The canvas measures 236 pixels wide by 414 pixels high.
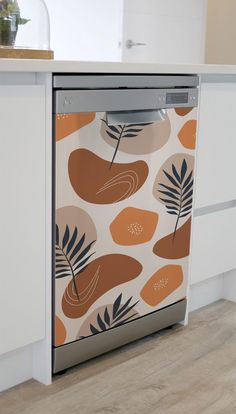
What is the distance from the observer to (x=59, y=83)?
178 centimetres

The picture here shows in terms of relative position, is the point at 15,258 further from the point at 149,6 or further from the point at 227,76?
the point at 149,6

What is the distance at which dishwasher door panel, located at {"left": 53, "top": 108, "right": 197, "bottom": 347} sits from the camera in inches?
74.1

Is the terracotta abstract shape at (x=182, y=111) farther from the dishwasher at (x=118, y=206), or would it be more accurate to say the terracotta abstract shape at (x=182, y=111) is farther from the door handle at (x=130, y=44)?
the door handle at (x=130, y=44)

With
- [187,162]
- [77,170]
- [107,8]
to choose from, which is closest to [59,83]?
[77,170]

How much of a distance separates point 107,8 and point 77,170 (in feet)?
9.96

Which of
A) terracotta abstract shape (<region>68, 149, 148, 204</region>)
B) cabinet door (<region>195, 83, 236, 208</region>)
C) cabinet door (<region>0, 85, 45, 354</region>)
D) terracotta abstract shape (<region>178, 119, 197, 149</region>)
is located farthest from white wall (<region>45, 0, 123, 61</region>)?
cabinet door (<region>0, 85, 45, 354</region>)

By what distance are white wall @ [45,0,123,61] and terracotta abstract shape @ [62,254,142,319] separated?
286cm

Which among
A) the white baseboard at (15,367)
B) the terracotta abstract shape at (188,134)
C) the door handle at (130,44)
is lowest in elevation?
the white baseboard at (15,367)

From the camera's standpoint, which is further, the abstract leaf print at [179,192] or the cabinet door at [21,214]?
the abstract leaf print at [179,192]

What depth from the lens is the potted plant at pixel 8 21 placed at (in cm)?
192

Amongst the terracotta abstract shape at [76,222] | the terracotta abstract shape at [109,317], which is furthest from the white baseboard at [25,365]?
the terracotta abstract shape at [76,222]

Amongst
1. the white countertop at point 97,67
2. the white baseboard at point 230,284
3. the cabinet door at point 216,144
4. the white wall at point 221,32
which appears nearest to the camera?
the white countertop at point 97,67

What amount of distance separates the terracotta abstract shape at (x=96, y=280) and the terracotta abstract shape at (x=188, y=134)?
1.52ft

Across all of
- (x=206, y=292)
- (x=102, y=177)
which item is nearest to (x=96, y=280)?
(x=102, y=177)
